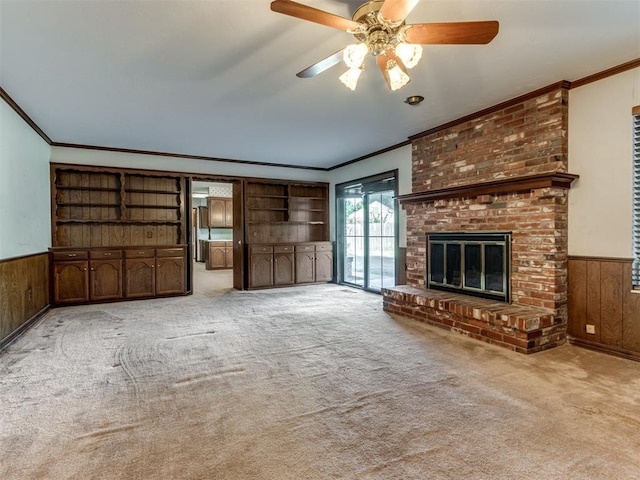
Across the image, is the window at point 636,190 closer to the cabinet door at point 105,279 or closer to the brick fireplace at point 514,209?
the brick fireplace at point 514,209

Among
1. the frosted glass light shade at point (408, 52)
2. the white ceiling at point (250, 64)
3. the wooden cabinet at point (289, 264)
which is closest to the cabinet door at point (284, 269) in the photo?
the wooden cabinet at point (289, 264)

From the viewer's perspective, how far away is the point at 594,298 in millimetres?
3379

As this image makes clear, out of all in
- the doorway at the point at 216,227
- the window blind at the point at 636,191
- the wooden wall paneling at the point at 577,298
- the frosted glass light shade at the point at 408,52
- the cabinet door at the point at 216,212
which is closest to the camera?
the frosted glass light shade at the point at 408,52

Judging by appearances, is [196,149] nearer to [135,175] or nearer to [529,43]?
[135,175]

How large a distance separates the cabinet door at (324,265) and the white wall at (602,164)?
4.83m

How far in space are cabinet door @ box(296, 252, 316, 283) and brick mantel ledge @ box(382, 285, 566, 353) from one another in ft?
10.7

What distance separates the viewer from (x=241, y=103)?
396cm

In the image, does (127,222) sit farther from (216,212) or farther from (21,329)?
(216,212)

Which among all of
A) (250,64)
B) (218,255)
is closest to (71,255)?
(250,64)

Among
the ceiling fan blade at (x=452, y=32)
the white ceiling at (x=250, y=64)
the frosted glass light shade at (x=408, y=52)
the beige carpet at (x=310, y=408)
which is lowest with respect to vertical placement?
the beige carpet at (x=310, y=408)

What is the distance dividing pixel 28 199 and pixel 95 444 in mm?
3942

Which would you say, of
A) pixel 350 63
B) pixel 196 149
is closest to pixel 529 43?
pixel 350 63

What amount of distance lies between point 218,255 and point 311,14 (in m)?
9.72

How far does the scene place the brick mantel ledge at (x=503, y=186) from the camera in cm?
341
